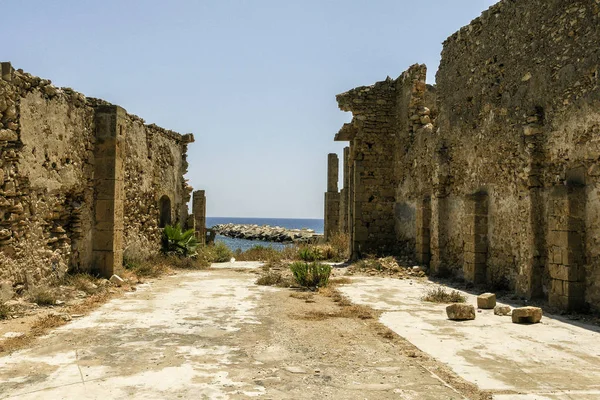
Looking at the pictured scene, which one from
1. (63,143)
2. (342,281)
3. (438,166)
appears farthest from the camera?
(438,166)

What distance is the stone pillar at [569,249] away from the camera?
7.23 meters

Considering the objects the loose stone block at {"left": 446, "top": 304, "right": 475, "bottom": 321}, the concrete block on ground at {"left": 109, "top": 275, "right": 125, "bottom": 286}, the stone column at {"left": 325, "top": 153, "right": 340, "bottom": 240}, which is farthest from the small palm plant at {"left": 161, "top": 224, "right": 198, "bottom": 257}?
the stone column at {"left": 325, "top": 153, "right": 340, "bottom": 240}

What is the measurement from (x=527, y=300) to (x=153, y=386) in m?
6.36

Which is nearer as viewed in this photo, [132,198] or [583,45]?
[583,45]

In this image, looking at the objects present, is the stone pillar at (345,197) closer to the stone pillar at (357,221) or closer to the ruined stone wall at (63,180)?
the stone pillar at (357,221)

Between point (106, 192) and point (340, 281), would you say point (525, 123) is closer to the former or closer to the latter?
point (340, 281)

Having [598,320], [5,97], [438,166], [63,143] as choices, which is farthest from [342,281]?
[5,97]

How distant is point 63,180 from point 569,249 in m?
7.88

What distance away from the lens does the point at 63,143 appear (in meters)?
8.93

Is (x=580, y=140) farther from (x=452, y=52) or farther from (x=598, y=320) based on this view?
(x=452, y=52)

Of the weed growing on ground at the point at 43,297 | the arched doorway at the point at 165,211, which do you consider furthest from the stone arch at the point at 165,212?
the weed growing on ground at the point at 43,297

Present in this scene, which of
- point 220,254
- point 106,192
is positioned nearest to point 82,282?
point 106,192

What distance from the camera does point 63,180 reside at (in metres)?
8.93

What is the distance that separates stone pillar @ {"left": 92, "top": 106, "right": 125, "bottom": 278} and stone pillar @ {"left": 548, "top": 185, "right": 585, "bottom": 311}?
7511 mm
